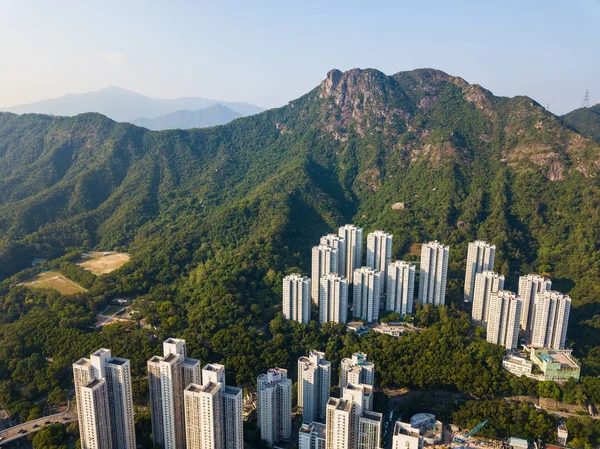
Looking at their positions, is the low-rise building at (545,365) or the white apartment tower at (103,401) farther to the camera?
the low-rise building at (545,365)

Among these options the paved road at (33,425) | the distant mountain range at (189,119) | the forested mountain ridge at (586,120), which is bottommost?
the paved road at (33,425)

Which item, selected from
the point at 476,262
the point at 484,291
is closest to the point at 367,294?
the point at 484,291

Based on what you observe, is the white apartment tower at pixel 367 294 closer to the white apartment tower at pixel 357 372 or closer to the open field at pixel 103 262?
the white apartment tower at pixel 357 372

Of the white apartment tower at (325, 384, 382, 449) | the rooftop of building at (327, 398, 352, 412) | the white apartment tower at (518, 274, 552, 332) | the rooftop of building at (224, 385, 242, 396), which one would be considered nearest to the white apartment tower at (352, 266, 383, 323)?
the white apartment tower at (518, 274, 552, 332)

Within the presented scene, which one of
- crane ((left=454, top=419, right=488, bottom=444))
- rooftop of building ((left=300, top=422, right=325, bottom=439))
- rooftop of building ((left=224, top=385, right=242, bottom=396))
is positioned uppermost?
rooftop of building ((left=224, top=385, right=242, bottom=396))

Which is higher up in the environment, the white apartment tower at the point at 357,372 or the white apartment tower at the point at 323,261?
the white apartment tower at the point at 323,261

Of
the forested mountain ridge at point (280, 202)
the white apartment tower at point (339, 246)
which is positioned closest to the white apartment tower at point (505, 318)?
the forested mountain ridge at point (280, 202)

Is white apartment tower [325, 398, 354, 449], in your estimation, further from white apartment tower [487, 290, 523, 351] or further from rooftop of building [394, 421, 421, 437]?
white apartment tower [487, 290, 523, 351]
